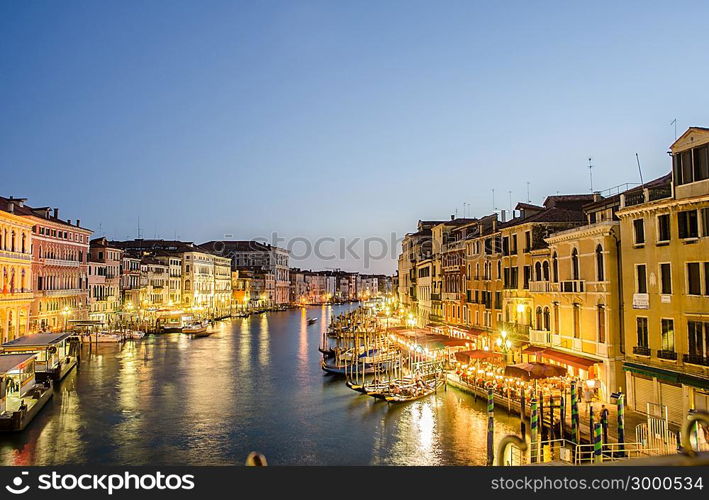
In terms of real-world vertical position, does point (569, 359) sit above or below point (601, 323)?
below

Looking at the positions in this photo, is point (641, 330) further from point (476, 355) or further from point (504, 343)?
point (476, 355)

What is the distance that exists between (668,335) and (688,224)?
9.18 feet

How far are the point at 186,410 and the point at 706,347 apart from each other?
1603cm

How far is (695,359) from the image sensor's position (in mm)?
12789

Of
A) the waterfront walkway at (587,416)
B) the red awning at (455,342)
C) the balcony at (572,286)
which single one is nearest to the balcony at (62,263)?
the red awning at (455,342)

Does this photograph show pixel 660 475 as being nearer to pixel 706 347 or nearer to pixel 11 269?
pixel 706 347

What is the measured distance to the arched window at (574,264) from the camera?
1773 centimetres

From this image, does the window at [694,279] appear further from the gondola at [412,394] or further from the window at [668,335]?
the gondola at [412,394]

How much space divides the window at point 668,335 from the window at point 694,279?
97cm

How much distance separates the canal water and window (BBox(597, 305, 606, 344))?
362 cm

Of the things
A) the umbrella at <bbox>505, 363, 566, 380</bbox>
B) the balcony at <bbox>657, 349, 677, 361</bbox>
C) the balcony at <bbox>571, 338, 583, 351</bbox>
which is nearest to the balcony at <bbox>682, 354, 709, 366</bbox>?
the balcony at <bbox>657, 349, 677, 361</bbox>

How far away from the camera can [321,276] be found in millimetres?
151750

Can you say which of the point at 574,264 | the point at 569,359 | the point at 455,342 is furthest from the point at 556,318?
the point at 455,342

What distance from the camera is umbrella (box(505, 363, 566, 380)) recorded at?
16359 millimetres
